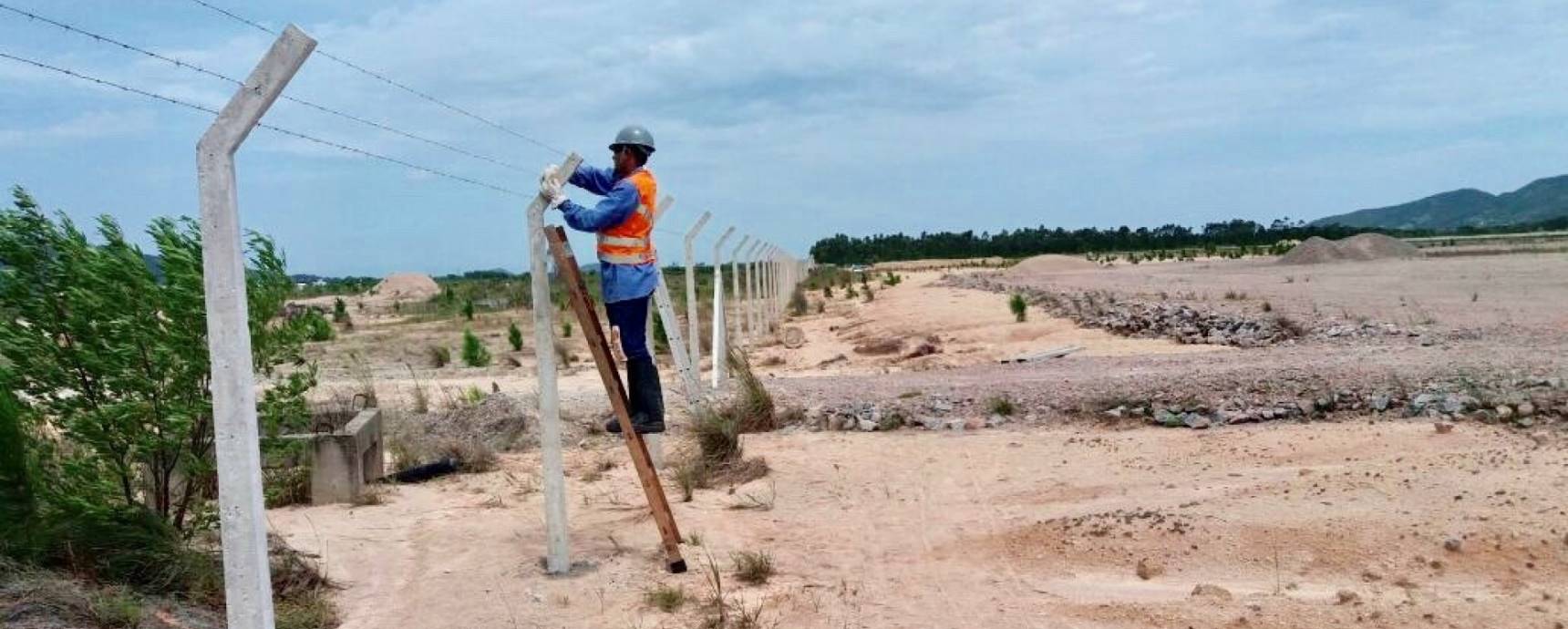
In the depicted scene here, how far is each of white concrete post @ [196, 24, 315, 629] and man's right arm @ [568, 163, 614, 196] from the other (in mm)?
2425

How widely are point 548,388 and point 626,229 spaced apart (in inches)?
32.1

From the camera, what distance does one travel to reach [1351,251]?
42.4m

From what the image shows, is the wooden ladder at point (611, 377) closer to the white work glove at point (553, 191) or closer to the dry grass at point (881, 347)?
the white work glove at point (553, 191)

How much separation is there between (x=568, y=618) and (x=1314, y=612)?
2.94m

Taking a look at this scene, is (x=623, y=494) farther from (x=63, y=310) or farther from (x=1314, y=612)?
(x=1314, y=612)

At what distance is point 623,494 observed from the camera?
24.5 ft

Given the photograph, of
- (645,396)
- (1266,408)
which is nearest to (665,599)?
(645,396)

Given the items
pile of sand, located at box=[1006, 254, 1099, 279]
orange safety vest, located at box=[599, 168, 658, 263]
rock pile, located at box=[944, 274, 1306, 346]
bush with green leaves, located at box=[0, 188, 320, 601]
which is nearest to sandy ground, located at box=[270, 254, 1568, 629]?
bush with green leaves, located at box=[0, 188, 320, 601]

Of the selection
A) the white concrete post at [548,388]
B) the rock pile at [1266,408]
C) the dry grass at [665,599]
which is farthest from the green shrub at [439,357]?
the dry grass at [665,599]

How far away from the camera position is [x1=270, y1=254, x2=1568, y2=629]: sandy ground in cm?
491

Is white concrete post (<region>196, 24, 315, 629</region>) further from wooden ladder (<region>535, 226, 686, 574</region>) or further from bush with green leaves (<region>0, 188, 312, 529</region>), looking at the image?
wooden ladder (<region>535, 226, 686, 574</region>)

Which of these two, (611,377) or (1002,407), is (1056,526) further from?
(1002,407)

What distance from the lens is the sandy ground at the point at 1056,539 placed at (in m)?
4.88

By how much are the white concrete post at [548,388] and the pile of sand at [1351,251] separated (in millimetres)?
40923
